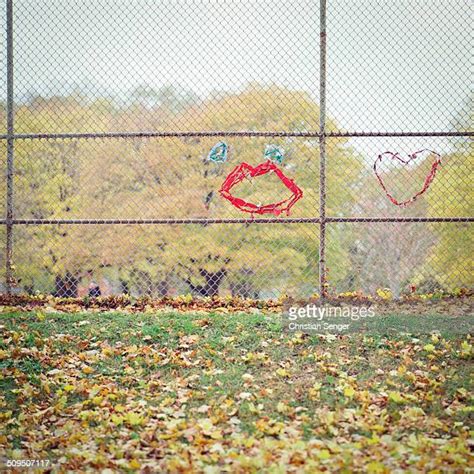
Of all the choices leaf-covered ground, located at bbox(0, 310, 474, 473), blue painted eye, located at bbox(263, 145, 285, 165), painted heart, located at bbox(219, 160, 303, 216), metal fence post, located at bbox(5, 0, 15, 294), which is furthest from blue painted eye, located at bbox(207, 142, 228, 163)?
metal fence post, located at bbox(5, 0, 15, 294)

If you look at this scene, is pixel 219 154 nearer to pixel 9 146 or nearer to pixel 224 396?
pixel 9 146

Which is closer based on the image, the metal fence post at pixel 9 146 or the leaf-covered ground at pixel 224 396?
the leaf-covered ground at pixel 224 396

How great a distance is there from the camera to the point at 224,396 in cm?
527

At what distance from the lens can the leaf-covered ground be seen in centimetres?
447

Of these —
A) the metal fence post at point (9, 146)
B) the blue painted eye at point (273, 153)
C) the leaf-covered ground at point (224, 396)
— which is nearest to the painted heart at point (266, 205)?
the blue painted eye at point (273, 153)

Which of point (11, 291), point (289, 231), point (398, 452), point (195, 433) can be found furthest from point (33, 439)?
point (289, 231)

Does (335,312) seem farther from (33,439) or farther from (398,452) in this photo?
(33,439)

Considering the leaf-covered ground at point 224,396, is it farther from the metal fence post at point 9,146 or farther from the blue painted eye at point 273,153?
the blue painted eye at point 273,153

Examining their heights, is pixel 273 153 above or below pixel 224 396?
above

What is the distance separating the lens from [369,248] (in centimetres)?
1723

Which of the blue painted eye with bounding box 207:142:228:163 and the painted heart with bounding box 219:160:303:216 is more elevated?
Answer: the blue painted eye with bounding box 207:142:228:163

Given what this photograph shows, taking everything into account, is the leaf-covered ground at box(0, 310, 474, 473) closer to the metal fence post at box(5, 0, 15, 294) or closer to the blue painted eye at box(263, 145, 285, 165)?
the metal fence post at box(5, 0, 15, 294)

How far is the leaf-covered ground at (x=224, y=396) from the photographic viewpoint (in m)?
4.47

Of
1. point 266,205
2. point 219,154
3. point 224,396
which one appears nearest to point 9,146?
point 219,154
